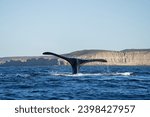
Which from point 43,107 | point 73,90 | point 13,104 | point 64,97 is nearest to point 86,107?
point 43,107

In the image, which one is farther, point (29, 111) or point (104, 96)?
point (104, 96)

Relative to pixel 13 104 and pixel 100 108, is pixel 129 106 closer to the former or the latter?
pixel 100 108

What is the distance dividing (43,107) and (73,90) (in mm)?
10578

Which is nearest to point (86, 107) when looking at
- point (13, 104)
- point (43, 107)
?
point (43, 107)

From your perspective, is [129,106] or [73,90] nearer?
[129,106]

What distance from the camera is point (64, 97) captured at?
2267cm

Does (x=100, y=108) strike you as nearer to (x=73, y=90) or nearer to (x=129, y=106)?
(x=129, y=106)

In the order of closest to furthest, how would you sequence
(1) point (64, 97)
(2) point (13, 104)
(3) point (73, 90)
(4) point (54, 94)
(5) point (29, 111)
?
1. (5) point (29, 111)
2. (2) point (13, 104)
3. (1) point (64, 97)
4. (4) point (54, 94)
5. (3) point (73, 90)

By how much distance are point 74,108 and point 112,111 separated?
147 centimetres

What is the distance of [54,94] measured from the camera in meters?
24.3

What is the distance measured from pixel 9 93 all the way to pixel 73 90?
168 inches

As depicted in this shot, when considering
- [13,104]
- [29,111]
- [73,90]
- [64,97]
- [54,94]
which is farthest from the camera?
[73,90]

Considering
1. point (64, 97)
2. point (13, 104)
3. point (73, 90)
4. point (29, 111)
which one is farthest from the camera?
point (73, 90)

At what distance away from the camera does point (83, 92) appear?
83.0 feet
